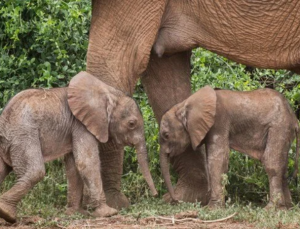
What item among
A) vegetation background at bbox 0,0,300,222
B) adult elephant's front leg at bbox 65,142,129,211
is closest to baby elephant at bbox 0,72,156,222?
adult elephant's front leg at bbox 65,142,129,211

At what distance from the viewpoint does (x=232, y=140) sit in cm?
825

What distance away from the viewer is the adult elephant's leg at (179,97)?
8.72 meters

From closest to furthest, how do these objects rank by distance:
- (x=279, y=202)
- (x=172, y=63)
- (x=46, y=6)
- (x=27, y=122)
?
1. (x=27, y=122)
2. (x=279, y=202)
3. (x=172, y=63)
4. (x=46, y=6)

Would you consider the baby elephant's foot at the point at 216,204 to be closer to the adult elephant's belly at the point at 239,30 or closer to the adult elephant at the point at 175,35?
the adult elephant at the point at 175,35

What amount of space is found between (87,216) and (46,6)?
286 centimetres

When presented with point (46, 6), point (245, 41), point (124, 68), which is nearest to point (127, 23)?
point (124, 68)

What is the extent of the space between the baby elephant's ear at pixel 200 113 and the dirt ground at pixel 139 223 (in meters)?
0.80

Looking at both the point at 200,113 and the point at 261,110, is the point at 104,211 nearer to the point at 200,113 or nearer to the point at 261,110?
the point at 200,113

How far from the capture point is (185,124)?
8258 mm

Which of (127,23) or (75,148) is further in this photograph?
(127,23)

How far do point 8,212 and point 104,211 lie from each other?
0.64 m

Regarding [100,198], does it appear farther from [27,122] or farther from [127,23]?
[127,23]

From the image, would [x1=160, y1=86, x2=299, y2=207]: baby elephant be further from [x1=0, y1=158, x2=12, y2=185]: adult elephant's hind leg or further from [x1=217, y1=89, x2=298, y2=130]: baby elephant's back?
[x1=0, y1=158, x2=12, y2=185]: adult elephant's hind leg

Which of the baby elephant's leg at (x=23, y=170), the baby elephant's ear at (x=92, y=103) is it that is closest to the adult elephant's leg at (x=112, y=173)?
the baby elephant's ear at (x=92, y=103)
